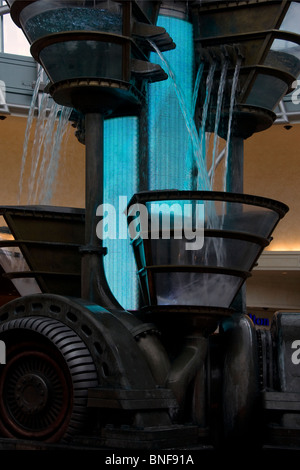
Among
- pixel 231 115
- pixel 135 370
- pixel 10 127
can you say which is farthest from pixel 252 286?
pixel 135 370

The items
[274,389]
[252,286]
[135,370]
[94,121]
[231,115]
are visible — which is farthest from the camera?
[252,286]

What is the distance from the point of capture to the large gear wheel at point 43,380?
652 cm

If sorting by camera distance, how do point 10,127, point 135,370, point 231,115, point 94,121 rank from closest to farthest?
1. point 135,370
2. point 94,121
3. point 231,115
4. point 10,127

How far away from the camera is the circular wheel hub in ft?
22.0

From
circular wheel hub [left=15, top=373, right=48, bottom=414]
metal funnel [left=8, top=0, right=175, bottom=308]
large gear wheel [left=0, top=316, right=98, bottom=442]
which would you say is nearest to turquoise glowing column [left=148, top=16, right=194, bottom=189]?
metal funnel [left=8, top=0, right=175, bottom=308]

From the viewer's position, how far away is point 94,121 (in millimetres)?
7691

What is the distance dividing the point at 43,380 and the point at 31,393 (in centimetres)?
16

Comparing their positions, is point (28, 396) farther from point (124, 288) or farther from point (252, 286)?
point (252, 286)

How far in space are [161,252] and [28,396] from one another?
1.50m

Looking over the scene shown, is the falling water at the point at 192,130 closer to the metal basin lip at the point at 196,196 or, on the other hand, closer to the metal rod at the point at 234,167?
the metal rod at the point at 234,167

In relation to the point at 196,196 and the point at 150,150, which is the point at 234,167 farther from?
the point at 196,196

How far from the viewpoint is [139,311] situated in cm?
757

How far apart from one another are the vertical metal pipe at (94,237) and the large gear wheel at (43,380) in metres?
0.75

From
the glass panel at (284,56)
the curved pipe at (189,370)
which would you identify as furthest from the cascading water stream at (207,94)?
the curved pipe at (189,370)
